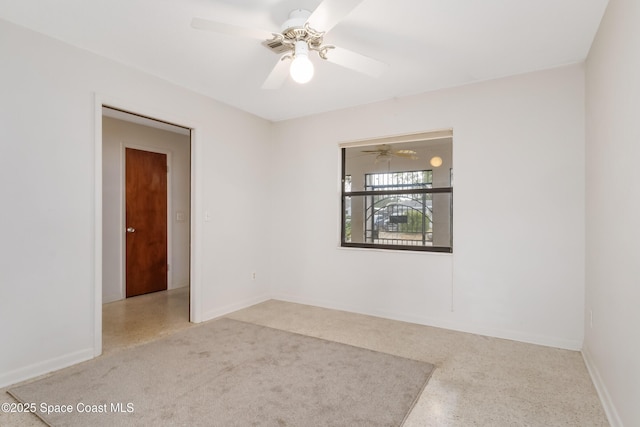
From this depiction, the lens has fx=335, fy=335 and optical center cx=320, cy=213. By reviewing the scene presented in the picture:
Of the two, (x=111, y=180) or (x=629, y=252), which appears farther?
(x=111, y=180)

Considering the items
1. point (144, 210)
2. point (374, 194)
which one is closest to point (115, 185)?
point (144, 210)

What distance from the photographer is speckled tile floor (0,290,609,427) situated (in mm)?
1907

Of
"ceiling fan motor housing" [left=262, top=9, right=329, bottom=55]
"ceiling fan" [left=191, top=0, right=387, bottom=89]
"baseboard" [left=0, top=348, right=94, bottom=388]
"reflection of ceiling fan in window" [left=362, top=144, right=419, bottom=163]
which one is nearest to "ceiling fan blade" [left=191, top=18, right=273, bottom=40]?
"ceiling fan" [left=191, top=0, right=387, bottom=89]

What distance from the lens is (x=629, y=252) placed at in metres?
1.63

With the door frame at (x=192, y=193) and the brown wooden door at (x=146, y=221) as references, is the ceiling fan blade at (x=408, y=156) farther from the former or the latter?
the brown wooden door at (x=146, y=221)

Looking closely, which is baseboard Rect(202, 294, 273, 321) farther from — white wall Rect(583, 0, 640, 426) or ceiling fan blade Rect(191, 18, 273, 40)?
→ white wall Rect(583, 0, 640, 426)

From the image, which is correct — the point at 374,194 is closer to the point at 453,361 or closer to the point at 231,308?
the point at 453,361

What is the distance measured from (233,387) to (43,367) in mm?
1415

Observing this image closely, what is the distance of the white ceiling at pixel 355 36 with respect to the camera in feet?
6.78

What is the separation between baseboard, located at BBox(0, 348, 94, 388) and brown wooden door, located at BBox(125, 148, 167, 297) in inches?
83.3

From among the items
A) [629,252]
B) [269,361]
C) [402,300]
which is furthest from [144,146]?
[629,252]

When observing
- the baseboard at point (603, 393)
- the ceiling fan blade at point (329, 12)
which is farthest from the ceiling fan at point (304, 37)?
the baseboard at point (603, 393)

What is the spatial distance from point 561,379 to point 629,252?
3.88 feet

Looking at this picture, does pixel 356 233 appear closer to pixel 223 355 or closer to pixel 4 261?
pixel 223 355
